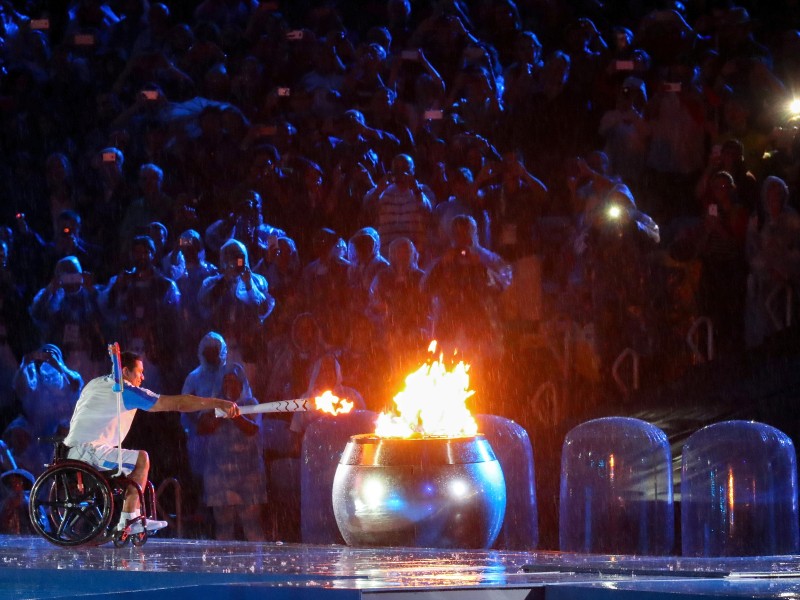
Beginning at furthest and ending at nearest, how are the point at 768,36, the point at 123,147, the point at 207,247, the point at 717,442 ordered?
1. the point at 123,147
2. the point at 207,247
3. the point at 768,36
4. the point at 717,442

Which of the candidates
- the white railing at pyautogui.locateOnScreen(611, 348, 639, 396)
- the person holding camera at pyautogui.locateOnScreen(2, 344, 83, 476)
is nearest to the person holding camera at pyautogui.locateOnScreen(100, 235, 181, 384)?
the person holding camera at pyautogui.locateOnScreen(2, 344, 83, 476)

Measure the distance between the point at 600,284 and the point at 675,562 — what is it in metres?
4.36

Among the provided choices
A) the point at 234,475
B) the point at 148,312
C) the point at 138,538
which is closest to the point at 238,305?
the point at 148,312

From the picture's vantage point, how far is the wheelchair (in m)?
6.92

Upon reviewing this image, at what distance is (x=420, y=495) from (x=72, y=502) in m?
2.25

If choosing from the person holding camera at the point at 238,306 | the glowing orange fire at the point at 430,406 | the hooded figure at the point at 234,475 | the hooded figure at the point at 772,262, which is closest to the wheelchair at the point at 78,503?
the glowing orange fire at the point at 430,406

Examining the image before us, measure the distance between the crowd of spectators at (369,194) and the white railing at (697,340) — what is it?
0.25 feet

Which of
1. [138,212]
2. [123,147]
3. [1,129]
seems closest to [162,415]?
[138,212]

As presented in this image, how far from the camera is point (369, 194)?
448 inches

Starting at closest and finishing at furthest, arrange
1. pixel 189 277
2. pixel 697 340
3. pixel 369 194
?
1. pixel 697 340
2. pixel 189 277
3. pixel 369 194

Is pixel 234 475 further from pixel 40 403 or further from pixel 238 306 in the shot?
pixel 40 403

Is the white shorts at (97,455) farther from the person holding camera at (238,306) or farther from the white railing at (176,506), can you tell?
the person holding camera at (238,306)

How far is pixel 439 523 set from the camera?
23.6 ft

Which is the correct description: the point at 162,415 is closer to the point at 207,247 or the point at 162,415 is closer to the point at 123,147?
the point at 207,247
